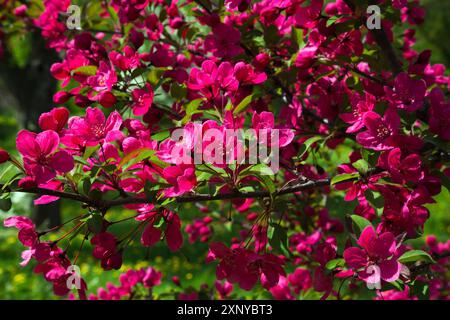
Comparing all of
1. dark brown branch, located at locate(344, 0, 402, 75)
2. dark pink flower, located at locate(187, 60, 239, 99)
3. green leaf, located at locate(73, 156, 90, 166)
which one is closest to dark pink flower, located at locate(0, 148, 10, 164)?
green leaf, located at locate(73, 156, 90, 166)

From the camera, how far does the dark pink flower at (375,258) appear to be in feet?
3.33

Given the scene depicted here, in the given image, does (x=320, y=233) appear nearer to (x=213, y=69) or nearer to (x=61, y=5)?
(x=213, y=69)

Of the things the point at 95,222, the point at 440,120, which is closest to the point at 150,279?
the point at 95,222

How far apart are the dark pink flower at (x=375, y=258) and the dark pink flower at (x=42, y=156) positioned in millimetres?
549

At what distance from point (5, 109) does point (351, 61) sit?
16587mm

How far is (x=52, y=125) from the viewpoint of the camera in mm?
1077

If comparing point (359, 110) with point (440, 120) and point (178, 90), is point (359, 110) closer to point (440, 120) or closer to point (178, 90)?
point (440, 120)

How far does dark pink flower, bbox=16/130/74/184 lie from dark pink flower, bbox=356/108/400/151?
57cm

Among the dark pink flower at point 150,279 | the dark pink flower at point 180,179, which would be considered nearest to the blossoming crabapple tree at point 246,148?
the dark pink flower at point 180,179

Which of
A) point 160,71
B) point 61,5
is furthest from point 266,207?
point 61,5

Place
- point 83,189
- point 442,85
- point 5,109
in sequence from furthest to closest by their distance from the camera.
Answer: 1. point 5,109
2. point 442,85
3. point 83,189

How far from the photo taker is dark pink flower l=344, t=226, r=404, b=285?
1015 millimetres

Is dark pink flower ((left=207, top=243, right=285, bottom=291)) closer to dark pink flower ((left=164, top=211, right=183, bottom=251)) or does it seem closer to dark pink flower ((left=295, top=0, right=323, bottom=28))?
dark pink flower ((left=164, top=211, right=183, bottom=251))

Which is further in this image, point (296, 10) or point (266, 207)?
point (296, 10)
